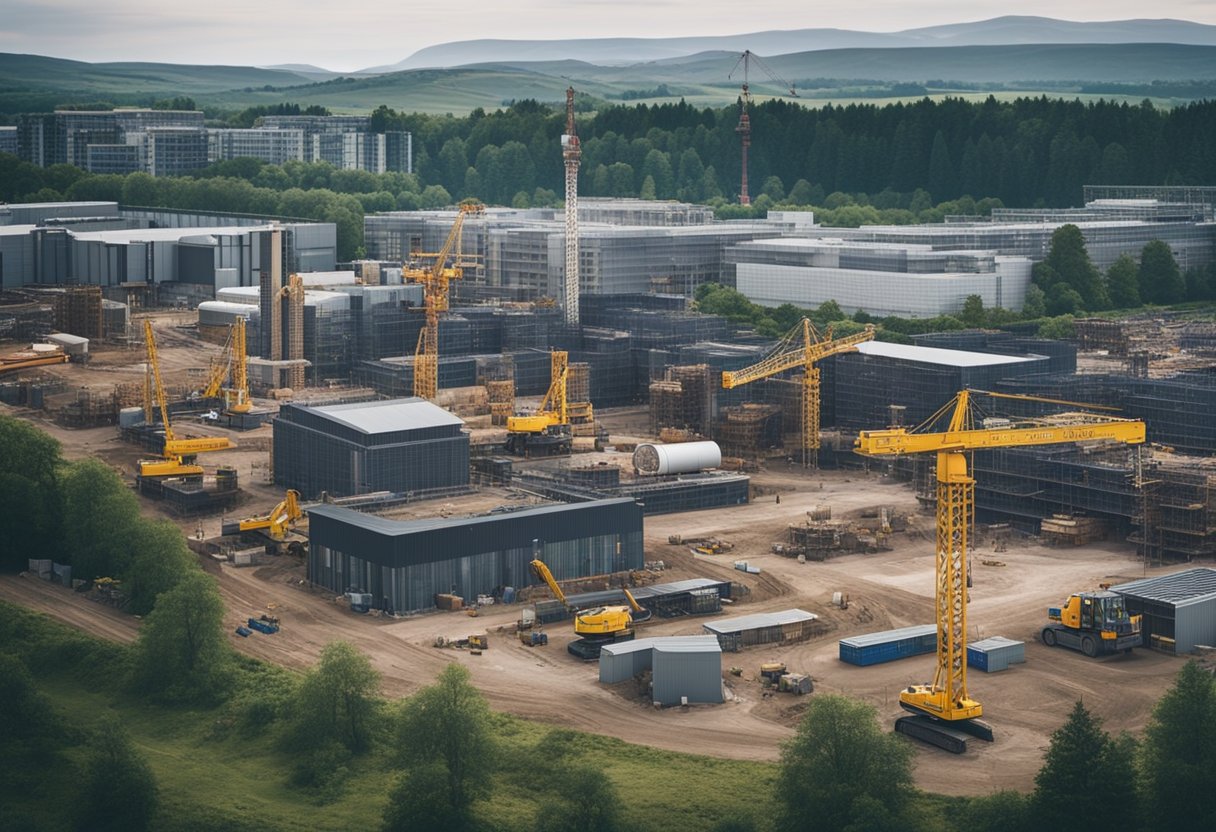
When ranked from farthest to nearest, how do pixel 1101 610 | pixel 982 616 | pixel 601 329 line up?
pixel 601 329, pixel 982 616, pixel 1101 610

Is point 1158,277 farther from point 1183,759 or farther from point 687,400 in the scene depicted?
point 1183,759

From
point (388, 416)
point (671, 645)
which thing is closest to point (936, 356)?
point (388, 416)

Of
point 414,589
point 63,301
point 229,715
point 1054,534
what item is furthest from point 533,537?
point 63,301

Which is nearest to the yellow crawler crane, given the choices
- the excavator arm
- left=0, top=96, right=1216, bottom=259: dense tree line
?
the excavator arm

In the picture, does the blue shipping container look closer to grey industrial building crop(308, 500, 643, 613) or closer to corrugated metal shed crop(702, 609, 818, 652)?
corrugated metal shed crop(702, 609, 818, 652)

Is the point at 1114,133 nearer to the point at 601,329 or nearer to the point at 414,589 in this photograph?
the point at 601,329

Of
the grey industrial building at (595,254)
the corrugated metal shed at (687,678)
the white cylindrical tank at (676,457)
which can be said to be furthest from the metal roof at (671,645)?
the grey industrial building at (595,254)
